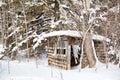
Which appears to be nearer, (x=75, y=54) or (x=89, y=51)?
(x=89, y=51)

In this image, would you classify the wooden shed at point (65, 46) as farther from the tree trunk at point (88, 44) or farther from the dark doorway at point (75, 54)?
the tree trunk at point (88, 44)

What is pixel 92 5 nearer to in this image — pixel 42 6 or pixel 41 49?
pixel 42 6

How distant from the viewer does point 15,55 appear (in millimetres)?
24703

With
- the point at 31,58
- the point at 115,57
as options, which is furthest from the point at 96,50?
the point at 31,58

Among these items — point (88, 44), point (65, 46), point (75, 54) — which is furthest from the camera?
point (75, 54)

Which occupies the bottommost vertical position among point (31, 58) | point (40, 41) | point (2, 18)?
point (31, 58)

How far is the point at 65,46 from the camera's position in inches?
683

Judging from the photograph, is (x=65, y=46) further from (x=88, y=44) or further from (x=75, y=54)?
(x=75, y=54)

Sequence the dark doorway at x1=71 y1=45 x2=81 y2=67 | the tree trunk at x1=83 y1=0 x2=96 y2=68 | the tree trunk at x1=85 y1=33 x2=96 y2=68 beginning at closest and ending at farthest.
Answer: the tree trunk at x1=83 y1=0 x2=96 y2=68 → the tree trunk at x1=85 y1=33 x2=96 y2=68 → the dark doorway at x1=71 y1=45 x2=81 y2=67

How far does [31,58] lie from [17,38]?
2.64 m

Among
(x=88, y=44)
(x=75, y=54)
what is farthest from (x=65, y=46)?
(x=75, y=54)

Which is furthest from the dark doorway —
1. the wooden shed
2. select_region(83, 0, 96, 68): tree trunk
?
select_region(83, 0, 96, 68): tree trunk

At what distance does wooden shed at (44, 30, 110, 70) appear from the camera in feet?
56.0

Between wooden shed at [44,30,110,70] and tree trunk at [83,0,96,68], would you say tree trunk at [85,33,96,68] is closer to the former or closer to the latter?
tree trunk at [83,0,96,68]
